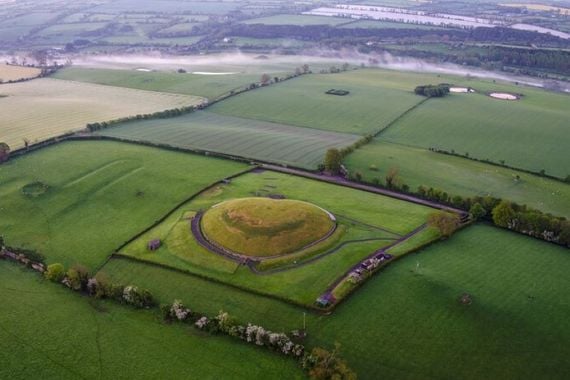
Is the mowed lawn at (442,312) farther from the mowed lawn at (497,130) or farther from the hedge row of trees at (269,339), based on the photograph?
the mowed lawn at (497,130)

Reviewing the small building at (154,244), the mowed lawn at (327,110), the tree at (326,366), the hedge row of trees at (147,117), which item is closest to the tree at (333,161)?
the mowed lawn at (327,110)

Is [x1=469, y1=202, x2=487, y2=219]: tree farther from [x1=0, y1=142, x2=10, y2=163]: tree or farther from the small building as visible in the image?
[x1=0, y1=142, x2=10, y2=163]: tree

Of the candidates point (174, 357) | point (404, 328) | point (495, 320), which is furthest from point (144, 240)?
point (495, 320)

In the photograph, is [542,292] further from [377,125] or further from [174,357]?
[377,125]

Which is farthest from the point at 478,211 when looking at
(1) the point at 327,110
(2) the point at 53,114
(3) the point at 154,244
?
(2) the point at 53,114

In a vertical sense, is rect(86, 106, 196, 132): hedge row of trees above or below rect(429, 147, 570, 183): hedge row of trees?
above

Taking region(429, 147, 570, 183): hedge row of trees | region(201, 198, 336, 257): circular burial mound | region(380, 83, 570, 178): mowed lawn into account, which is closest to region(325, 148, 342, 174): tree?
region(201, 198, 336, 257): circular burial mound
